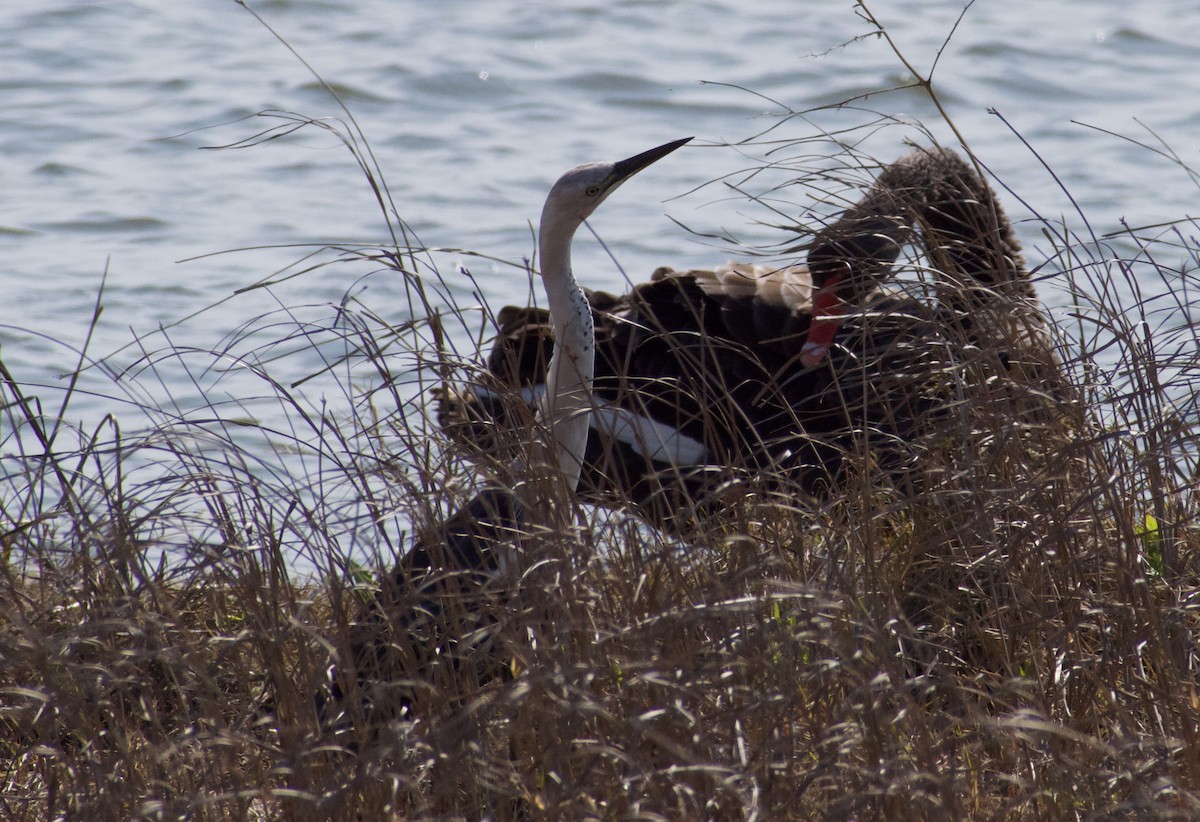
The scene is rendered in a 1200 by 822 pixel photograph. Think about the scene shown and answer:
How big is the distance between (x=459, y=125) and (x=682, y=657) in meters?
8.42

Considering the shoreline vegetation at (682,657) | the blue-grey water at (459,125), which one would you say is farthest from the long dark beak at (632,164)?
the blue-grey water at (459,125)

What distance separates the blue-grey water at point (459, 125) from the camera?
7840 millimetres

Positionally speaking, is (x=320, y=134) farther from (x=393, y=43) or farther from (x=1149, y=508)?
(x=1149, y=508)

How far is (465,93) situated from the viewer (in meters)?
10.6

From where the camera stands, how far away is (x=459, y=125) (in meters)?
10.1

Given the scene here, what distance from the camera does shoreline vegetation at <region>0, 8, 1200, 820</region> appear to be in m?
2.13

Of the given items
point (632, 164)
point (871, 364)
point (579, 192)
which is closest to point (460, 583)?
point (871, 364)

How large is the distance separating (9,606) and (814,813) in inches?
50.9

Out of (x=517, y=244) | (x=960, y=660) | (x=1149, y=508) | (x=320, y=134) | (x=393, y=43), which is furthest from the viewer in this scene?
(x=393, y=43)

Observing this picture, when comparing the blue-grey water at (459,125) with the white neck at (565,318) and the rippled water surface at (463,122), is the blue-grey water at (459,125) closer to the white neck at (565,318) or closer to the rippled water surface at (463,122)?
the rippled water surface at (463,122)

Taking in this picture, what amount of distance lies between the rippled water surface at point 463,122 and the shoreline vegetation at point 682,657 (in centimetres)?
402

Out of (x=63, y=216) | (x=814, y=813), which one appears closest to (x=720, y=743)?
(x=814, y=813)

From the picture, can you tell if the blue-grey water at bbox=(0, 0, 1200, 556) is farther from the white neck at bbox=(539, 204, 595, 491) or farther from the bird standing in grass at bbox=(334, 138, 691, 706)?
the bird standing in grass at bbox=(334, 138, 691, 706)

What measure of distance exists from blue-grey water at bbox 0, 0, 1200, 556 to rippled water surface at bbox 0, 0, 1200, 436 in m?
0.02
